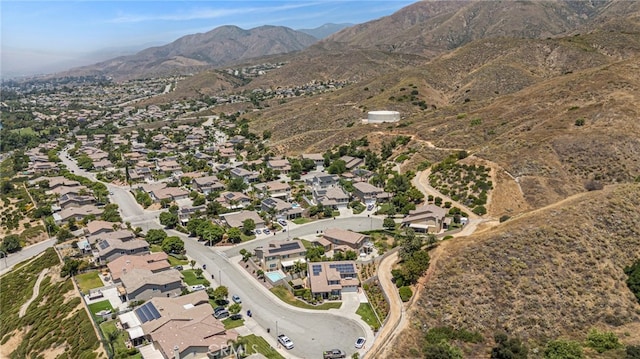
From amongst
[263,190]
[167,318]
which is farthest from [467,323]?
[263,190]

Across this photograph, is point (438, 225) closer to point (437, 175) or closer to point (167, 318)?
point (437, 175)

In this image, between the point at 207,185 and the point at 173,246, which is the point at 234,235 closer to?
the point at 173,246

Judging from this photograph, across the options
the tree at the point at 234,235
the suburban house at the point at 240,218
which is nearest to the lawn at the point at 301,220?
the suburban house at the point at 240,218

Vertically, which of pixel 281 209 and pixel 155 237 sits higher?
pixel 155 237

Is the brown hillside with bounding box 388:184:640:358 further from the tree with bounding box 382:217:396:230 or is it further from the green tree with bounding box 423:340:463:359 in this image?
the tree with bounding box 382:217:396:230

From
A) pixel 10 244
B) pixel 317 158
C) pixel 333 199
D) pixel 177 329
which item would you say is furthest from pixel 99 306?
pixel 317 158

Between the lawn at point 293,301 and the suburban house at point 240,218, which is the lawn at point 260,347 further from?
the suburban house at point 240,218
